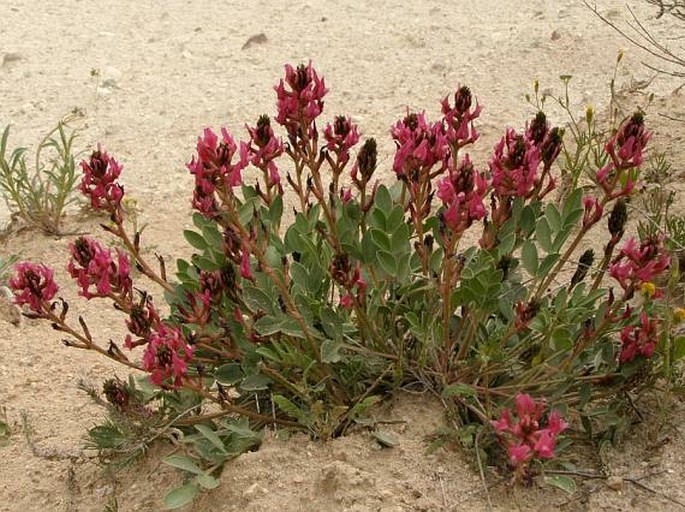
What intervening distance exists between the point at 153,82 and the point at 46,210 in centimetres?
208

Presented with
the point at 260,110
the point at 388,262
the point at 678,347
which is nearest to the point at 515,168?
the point at 388,262

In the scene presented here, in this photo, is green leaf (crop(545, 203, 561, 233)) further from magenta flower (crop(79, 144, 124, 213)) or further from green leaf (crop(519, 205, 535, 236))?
magenta flower (crop(79, 144, 124, 213))

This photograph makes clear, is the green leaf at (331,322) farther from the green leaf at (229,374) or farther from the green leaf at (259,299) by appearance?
the green leaf at (229,374)

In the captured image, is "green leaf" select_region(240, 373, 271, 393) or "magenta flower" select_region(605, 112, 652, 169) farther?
"green leaf" select_region(240, 373, 271, 393)

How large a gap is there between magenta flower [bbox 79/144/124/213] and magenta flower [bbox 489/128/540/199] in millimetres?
1043

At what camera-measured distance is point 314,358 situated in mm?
2736

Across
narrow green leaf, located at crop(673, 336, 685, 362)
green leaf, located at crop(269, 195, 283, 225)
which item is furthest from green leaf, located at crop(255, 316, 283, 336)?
narrow green leaf, located at crop(673, 336, 685, 362)

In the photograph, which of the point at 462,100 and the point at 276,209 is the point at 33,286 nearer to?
the point at 276,209

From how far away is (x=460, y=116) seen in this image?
2771 mm

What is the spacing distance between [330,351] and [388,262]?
0.30m

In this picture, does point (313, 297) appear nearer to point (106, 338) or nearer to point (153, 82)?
point (106, 338)

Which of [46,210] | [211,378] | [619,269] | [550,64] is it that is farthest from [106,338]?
[550,64]

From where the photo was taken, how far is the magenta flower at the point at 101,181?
101 inches

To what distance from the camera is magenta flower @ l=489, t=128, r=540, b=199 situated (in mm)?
2404
